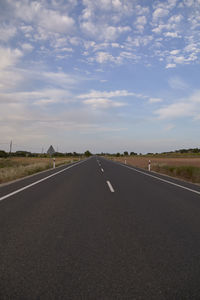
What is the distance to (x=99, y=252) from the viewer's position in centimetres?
319

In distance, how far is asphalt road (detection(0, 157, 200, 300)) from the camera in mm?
2348

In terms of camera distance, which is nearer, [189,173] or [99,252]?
[99,252]

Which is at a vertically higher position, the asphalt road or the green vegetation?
the green vegetation

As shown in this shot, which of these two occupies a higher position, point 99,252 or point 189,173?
point 189,173

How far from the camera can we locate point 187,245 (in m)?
3.48

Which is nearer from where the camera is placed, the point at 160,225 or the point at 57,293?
the point at 57,293

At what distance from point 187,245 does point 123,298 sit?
1.72 meters

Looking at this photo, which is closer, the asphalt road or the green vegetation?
the asphalt road

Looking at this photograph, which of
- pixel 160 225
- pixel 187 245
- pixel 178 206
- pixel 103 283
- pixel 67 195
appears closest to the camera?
pixel 103 283

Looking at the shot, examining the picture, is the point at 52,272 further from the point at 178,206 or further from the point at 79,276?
the point at 178,206

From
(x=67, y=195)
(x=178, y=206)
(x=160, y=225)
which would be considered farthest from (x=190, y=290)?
(x=67, y=195)

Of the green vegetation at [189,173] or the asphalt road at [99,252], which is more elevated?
the green vegetation at [189,173]

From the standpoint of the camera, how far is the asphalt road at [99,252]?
2348 mm

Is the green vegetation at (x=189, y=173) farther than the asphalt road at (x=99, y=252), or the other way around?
the green vegetation at (x=189, y=173)
